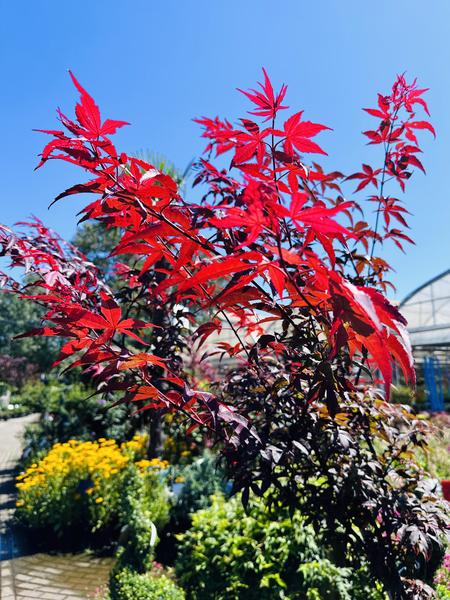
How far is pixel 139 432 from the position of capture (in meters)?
7.77

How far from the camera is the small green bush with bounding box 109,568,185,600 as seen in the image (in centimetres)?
270

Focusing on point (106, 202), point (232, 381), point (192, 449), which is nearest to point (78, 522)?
point (192, 449)

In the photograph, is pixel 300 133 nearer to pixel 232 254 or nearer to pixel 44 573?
pixel 232 254

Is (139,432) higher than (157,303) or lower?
lower

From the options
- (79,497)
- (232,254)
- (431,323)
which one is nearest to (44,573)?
(79,497)

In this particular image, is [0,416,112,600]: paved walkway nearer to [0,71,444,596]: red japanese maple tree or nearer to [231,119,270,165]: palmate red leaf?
[0,71,444,596]: red japanese maple tree

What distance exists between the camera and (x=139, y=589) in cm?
274

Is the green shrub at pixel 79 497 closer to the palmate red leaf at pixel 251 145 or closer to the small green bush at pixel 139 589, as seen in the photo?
the small green bush at pixel 139 589

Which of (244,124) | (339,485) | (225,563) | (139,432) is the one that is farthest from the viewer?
(139,432)

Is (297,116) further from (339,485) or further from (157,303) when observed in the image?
(339,485)

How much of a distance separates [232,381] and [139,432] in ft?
20.8

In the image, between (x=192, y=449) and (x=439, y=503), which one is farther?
(x=192, y=449)

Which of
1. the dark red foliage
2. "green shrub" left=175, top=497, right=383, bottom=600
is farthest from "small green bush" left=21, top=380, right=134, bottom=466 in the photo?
the dark red foliage

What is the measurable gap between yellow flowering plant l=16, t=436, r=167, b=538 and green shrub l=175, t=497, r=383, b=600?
5.41 feet
